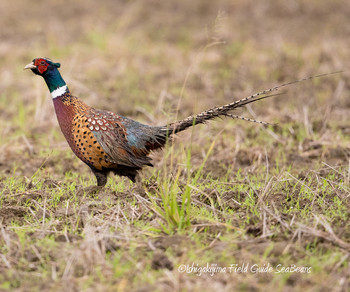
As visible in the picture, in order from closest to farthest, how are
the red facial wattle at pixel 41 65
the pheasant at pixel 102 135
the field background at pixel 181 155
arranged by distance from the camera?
the field background at pixel 181 155, the pheasant at pixel 102 135, the red facial wattle at pixel 41 65

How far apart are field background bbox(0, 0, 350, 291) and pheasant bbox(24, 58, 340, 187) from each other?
0.25 meters

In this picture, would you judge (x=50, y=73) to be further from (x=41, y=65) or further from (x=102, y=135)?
(x=102, y=135)

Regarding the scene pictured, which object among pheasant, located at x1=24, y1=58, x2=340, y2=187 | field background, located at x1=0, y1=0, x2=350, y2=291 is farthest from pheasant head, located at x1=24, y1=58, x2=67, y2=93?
field background, located at x1=0, y1=0, x2=350, y2=291

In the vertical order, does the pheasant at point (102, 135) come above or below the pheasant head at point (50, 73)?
below

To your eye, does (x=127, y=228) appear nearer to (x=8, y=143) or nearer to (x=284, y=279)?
(x=284, y=279)

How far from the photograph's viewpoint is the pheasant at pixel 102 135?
506 cm

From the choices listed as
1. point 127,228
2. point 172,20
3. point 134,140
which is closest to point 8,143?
point 134,140

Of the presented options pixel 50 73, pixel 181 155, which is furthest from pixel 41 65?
pixel 181 155

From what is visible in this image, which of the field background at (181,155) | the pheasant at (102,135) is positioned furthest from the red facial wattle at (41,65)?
the field background at (181,155)

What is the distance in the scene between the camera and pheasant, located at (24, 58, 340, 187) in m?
5.06

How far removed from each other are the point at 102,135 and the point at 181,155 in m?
1.73

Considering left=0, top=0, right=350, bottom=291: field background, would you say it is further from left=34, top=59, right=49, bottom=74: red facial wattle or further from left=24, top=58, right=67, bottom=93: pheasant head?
left=34, top=59, right=49, bottom=74: red facial wattle

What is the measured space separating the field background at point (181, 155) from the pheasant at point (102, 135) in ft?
0.83

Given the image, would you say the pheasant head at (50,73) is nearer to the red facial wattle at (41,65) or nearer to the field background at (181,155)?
the red facial wattle at (41,65)
